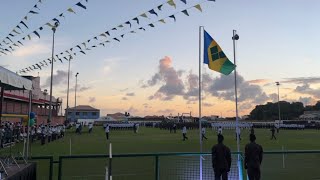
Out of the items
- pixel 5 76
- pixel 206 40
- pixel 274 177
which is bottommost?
pixel 274 177

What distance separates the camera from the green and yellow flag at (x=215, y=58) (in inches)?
609

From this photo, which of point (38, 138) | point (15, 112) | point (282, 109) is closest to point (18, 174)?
point (38, 138)

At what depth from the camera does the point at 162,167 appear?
42.4 ft

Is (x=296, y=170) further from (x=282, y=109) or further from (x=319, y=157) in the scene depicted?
(x=282, y=109)

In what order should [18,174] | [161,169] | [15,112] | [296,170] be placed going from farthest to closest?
[15,112], [296,170], [161,169], [18,174]

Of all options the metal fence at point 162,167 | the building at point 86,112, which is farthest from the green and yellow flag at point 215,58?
the building at point 86,112

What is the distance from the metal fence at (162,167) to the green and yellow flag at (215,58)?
3.72m

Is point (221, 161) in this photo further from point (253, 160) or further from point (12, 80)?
point (12, 80)

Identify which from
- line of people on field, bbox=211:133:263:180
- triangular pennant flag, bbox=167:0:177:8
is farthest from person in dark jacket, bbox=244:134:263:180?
triangular pennant flag, bbox=167:0:177:8

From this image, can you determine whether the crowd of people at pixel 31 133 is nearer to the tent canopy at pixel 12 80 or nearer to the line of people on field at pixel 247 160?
the tent canopy at pixel 12 80

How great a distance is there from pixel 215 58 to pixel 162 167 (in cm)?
526

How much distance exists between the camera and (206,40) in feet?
53.1

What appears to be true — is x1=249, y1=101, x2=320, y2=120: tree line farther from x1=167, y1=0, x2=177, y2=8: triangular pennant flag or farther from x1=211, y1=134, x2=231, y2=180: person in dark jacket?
x1=211, y1=134, x2=231, y2=180: person in dark jacket

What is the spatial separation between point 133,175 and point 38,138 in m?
26.6
